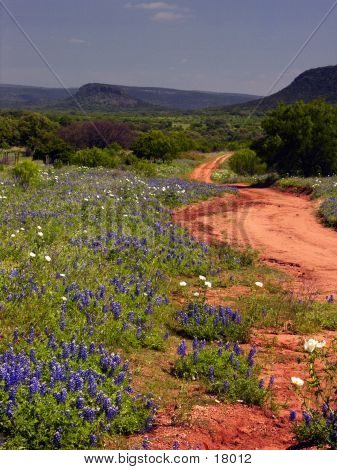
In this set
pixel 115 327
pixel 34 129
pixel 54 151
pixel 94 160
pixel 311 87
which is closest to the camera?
pixel 115 327

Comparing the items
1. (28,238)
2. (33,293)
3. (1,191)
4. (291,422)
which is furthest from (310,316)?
(1,191)

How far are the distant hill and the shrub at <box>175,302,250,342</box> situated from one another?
114605mm

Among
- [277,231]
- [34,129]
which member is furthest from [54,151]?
[34,129]

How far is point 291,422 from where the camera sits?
477cm

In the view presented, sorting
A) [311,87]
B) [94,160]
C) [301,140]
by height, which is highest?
[311,87]

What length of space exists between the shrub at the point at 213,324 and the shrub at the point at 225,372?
0.68 m

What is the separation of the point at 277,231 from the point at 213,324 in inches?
375

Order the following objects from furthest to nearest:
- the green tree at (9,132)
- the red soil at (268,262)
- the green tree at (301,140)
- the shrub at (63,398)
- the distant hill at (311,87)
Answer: the distant hill at (311,87) → the green tree at (9,132) → the green tree at (301,140) → the red soil at (268,262) → the shrub at (63,398)

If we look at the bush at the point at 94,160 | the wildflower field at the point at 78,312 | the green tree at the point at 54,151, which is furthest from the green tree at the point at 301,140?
the wildflower field at the point at 78,312

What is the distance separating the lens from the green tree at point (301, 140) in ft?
101

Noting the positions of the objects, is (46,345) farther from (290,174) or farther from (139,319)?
(290,174)

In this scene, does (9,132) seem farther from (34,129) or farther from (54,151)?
(54,151)

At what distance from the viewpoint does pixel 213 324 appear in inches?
278

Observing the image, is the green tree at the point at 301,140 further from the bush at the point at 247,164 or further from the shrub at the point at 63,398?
the shrub at the point at 63,398
